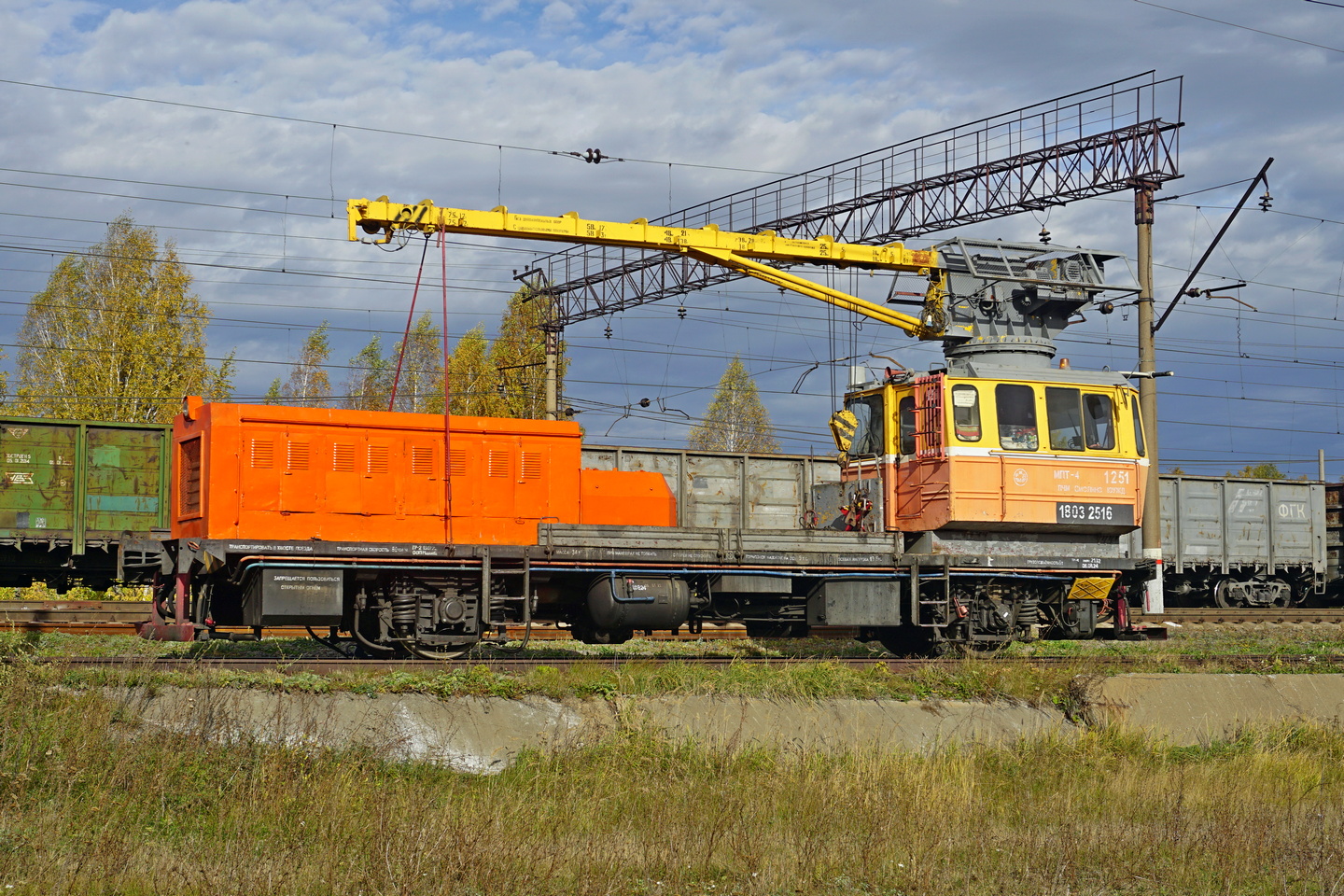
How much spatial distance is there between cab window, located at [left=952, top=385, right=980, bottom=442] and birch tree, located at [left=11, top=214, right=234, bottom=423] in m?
29.2

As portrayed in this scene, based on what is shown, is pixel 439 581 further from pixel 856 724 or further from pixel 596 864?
pixel 596 864

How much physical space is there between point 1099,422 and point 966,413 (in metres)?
2.01

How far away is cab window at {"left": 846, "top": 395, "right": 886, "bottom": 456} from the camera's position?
16.2 m

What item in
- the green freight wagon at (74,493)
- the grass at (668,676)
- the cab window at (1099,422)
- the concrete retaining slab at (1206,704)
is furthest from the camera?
the green freight wagon at (74,493)

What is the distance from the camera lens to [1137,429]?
15.8 metres

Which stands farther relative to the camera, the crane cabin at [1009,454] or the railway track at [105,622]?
the railway track at [105,622]

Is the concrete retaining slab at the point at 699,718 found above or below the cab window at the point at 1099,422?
below

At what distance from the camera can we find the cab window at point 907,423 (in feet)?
51.2

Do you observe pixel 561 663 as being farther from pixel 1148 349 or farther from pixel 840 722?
pixel 1148 349

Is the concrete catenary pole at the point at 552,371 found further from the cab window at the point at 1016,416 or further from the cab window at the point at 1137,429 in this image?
the cab window at the point at 1137,429

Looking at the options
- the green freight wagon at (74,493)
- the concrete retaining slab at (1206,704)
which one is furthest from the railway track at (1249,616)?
the green freight wagon at (74,493)

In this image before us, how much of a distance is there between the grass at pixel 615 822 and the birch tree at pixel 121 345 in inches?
1253

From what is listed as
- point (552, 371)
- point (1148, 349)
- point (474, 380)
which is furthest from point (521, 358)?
point (1148, 349)

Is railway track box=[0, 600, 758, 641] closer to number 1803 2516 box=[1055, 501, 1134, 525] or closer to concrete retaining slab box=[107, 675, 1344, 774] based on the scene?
number 1803 2516 box=[1055, 501, 1134, 525]
